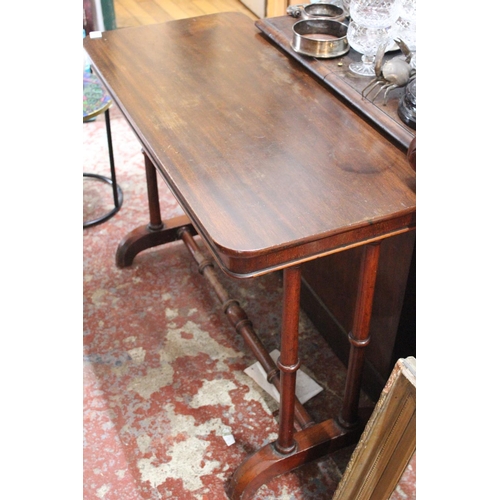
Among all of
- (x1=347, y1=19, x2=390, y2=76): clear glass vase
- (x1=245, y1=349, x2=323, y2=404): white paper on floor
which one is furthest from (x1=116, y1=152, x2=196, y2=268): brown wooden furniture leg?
(x1=347, y1=19, x2=390, y2=76): clear glass vase

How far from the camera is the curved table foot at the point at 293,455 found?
5.67 ft

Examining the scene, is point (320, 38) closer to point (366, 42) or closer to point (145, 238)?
point (366, 42)

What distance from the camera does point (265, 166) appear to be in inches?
55.7

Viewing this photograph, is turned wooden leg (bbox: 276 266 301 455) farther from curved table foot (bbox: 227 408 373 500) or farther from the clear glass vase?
the clear glass vase

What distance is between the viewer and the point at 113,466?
1.85 m

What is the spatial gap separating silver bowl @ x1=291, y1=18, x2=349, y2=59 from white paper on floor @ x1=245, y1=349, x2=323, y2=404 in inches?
40.8

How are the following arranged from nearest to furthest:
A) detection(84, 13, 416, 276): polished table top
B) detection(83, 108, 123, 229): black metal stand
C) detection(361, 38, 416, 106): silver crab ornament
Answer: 1. detection(84, 13, 416, 276): polished table top
2. detection(361, 38, 416, 106): silver crab ornament
3. detection(83, 108, 123, 229): black metal stand

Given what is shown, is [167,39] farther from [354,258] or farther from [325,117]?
[354,258]

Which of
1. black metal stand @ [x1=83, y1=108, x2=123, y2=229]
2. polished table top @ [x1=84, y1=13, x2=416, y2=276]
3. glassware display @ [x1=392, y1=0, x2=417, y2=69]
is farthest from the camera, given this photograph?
black metal stand @ [x1=83, y1=108, x2=123, y2=229]

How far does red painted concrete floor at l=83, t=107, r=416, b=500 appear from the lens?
182cm

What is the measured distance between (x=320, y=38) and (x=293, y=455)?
1278 mm

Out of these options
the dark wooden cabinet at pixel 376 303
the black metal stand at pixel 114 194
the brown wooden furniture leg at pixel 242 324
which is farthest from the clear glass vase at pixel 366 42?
the black metal stand at pixel 114 194

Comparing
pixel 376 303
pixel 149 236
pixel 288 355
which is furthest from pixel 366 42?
pixel 149 236
